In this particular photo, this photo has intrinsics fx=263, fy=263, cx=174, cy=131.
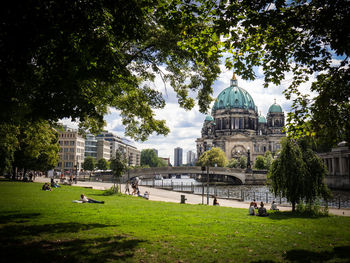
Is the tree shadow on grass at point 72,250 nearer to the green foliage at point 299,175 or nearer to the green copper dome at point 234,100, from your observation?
the green foliage at point 299,175

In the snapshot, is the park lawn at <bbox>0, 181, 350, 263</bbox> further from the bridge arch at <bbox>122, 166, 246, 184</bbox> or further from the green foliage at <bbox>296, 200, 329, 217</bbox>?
the bridge arch at <bbox>122, 166, 246, 184</bbox>

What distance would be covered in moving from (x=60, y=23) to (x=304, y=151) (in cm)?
1648

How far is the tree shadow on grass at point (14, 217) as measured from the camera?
9.56 m

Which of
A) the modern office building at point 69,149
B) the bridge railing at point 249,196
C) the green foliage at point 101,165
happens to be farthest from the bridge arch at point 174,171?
the green foliage at point 101,165

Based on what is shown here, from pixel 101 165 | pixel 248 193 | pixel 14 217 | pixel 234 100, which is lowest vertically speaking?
pixel 248 193

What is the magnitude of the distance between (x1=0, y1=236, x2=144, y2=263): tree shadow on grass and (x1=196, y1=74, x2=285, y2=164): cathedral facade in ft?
393

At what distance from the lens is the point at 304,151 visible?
17.5 metres

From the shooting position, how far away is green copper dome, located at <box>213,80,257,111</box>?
142 meters

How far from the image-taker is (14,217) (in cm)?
1025

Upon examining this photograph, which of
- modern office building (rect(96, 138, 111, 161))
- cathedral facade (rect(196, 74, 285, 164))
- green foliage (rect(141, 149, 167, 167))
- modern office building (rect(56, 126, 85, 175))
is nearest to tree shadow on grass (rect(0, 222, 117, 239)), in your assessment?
modern office building (rect(56, 126, 85, 175))

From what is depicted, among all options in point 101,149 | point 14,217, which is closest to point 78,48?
point 14,217

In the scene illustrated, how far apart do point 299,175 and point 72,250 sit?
14.1 m

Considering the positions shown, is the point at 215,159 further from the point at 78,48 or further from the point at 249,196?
the point at 78,48

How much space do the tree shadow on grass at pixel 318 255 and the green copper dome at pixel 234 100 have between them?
13717 cm
